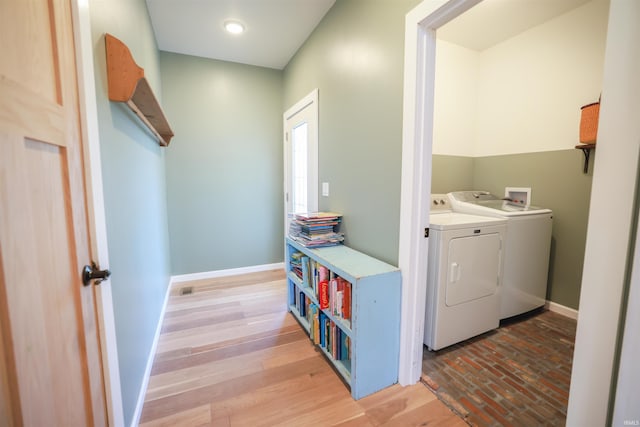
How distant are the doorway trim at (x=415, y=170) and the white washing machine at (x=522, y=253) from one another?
108cm

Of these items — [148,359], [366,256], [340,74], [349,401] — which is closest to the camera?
[349,401]

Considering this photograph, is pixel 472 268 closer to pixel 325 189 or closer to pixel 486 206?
pixel 486 206

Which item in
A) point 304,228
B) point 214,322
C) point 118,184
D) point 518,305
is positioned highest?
point 118,184

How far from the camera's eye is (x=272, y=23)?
237cm

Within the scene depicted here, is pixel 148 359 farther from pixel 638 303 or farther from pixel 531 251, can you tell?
pixel 531 251

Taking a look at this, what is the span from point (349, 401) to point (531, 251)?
1980 mm

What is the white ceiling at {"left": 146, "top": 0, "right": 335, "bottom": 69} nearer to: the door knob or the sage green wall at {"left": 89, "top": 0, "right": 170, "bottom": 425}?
the sage green wall at {"left": 89, "top": 0, "right": 170, "bottom": 425}

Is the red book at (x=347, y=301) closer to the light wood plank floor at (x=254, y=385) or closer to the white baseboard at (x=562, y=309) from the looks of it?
the light wood plank floor at (x=254, y=385)

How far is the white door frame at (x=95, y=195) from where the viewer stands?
850mm

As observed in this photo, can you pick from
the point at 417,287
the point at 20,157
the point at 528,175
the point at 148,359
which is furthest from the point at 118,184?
the point at 528,175

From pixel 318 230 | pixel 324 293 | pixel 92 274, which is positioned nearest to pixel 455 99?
pixel 318 230

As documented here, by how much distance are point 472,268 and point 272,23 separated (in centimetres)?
267

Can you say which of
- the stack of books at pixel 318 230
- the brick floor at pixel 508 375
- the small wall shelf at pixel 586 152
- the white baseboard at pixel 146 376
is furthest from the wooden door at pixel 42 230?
the small wall shelf at pixel 586 152

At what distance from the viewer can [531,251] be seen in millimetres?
2242
